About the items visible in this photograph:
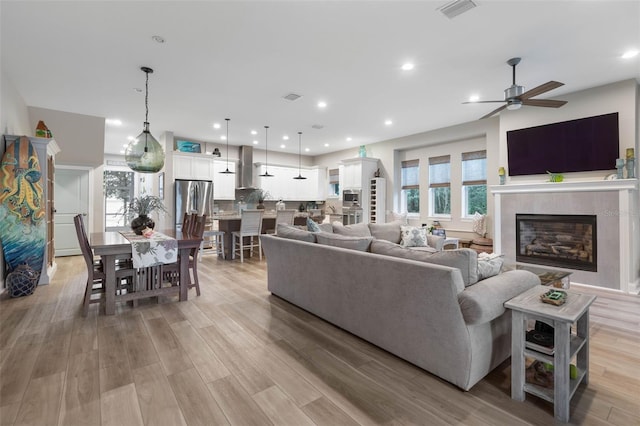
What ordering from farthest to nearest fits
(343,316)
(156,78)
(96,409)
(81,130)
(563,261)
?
1. (81,130)
2. (563,261)
3. (156,78)
4. (343,316)
5. (96,409)

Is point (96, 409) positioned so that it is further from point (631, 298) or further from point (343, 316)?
point (631, 298)

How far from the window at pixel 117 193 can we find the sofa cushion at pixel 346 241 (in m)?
7.85

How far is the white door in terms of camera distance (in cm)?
614

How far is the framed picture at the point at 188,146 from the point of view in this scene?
717 cm

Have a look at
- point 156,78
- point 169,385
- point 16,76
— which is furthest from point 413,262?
point 16,76

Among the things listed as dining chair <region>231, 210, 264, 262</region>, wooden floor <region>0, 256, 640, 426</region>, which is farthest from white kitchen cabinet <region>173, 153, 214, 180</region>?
wooden floor <region>0, 256, 640, 426</region>

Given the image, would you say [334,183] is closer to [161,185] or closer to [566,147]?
[161,185]

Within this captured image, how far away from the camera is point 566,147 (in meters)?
4.54

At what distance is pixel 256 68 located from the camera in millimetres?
3711

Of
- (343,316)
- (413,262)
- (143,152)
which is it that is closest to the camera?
(413,262)

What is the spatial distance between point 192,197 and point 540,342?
6951mm

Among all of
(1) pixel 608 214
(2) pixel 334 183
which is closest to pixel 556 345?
(1) pixel 608 214

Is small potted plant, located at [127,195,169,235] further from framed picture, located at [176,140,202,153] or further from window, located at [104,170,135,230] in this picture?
window, located at [104,170,135,230]

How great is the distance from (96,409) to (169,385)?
366 millimetres
